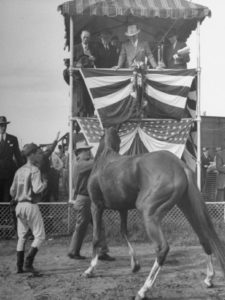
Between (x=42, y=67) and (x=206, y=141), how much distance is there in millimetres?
16225

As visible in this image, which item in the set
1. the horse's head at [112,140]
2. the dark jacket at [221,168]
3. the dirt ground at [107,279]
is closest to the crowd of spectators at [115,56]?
the dark jacket at [221,168]

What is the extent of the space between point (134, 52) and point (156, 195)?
618cm

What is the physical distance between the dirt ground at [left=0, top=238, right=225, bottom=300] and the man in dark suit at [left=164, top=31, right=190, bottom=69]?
16.0 feet

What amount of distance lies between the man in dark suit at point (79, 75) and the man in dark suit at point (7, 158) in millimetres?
1918

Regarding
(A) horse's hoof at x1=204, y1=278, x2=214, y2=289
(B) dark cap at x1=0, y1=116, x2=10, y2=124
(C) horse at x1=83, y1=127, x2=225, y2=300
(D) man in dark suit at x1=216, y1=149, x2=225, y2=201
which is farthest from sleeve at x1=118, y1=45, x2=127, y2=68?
(A) horse's hoof at x1=204, y1=278, x2=214, y2=289

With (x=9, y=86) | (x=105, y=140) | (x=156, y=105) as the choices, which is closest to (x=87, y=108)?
(x=156, y=105)

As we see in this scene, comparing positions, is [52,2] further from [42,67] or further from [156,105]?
[156,105]

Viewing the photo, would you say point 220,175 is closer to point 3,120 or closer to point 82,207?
point 82,207

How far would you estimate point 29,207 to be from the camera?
18.5 feet

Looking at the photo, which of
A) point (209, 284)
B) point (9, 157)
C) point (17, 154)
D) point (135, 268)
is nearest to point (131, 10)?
point (17, 154)

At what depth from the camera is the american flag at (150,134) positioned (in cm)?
946

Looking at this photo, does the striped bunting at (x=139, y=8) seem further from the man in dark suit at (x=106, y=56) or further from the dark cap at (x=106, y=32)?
the dark cap at (x=106, y=32)

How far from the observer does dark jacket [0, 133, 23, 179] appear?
815 centimetres

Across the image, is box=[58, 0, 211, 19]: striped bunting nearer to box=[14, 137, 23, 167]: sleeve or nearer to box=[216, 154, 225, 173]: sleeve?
box=[14, 137, 23, 167]: sleeve
